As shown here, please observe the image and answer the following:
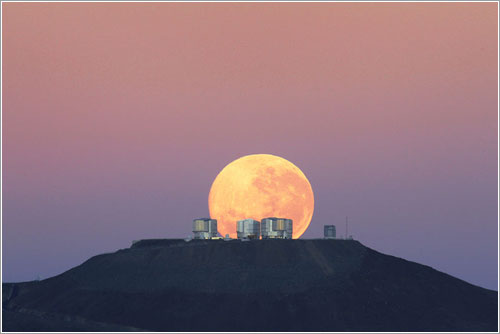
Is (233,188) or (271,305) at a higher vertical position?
(233,188)

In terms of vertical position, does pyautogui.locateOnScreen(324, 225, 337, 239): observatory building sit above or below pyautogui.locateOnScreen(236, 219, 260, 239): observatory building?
below

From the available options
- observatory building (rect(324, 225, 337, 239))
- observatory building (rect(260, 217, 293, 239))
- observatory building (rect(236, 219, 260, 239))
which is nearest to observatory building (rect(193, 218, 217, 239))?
observatory building (rect(236, 219, 260, 239))

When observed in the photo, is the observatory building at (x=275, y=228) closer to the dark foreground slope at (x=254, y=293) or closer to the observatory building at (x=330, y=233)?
the dark foreground slope at (x=254, y=293)

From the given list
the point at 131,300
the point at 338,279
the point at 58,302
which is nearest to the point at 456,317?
the point at 338,279

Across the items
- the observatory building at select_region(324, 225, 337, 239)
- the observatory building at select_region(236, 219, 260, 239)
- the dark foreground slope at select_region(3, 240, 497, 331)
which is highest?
the observatory building at select_region(236, 219, 260, 239)

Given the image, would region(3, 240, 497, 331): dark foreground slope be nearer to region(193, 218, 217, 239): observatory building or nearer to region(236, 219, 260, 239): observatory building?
region(193, 218, 217, 239): observatory building

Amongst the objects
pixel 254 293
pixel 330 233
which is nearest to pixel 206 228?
pixel 330 233

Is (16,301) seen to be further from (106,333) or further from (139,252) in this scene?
(106,333)
